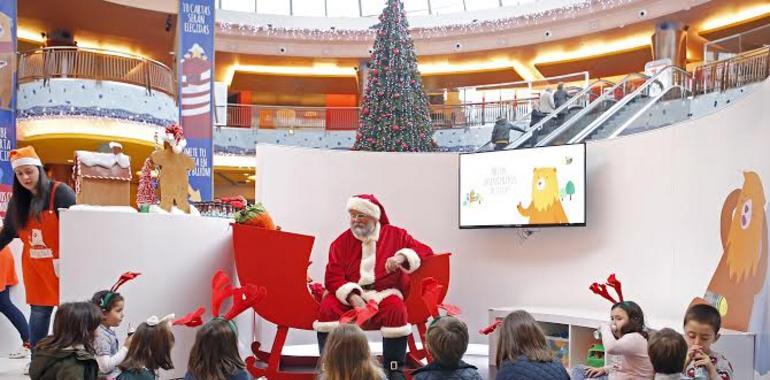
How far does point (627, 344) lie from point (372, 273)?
6.25ft

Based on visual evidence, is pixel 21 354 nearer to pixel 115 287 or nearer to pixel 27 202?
pixel 27 202

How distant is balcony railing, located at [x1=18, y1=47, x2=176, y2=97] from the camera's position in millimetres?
13422

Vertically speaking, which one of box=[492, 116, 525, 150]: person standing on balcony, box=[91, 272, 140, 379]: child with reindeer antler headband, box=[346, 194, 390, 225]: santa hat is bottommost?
box=[91, 272, 140, 379]: child with reindeer antler headband

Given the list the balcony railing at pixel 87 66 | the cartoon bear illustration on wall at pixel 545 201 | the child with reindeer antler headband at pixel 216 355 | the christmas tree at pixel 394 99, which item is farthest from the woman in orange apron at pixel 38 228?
the balcony railing at pixel 87 66

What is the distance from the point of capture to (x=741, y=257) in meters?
4.55

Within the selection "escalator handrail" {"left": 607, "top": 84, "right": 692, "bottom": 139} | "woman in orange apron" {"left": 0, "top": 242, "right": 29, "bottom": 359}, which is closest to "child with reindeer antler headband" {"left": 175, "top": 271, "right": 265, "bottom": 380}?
"woman in orange apron" {"left": 0, "top": 242, "right": 29, "bottom": 359}

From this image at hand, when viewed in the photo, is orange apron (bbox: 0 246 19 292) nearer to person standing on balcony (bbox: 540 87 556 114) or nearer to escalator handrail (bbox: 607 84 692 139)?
escalator handrail (bbox: 607 84 692 139)

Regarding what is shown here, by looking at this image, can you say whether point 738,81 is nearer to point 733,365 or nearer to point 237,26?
point 733,365

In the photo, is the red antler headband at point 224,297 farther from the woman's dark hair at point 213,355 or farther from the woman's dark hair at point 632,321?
the woman's dark hair at point 632,321

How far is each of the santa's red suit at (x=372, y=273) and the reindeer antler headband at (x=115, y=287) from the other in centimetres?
128

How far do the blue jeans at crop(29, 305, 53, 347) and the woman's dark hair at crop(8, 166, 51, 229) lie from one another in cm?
50

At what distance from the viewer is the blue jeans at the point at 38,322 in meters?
4.28

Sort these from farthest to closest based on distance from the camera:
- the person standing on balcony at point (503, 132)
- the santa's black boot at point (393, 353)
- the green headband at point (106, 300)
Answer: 1. the person standing on balcony at point (503, 132)
2. the santa's black boot at point (393, 353)
3. the green headband at point (106, 300)

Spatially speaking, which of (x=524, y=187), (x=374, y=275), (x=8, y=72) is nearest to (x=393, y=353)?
(x=374, y=275)
